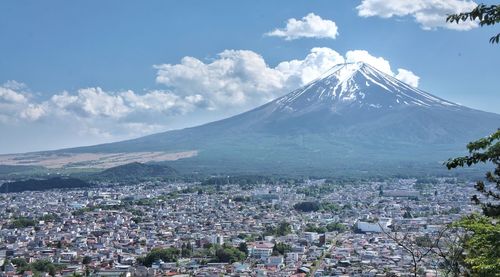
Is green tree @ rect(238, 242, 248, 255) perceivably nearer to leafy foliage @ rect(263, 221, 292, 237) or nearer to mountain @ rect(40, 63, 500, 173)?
leafy foliage @ rect(263, 221, 292, 237)

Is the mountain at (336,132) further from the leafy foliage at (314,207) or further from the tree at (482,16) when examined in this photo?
the tree at (482,16)

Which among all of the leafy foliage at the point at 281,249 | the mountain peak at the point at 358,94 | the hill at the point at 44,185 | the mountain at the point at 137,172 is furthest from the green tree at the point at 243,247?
the mountain peak at the point at 358,94

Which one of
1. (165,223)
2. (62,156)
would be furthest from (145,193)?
(62,156)

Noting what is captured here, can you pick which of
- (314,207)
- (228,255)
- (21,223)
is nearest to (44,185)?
(21,223)

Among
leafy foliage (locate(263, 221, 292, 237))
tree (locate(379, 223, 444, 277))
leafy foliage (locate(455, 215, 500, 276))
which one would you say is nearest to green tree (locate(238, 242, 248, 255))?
leafy foliage (locate(263, 221, 292, 237))

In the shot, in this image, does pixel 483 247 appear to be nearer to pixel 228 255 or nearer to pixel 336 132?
pixel 228 255

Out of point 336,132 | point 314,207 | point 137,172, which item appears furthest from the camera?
point 336,132

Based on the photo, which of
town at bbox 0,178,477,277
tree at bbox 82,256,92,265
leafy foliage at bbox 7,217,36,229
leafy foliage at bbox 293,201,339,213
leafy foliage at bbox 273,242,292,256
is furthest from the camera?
leafy foliage at bbox 293,201,339,213
